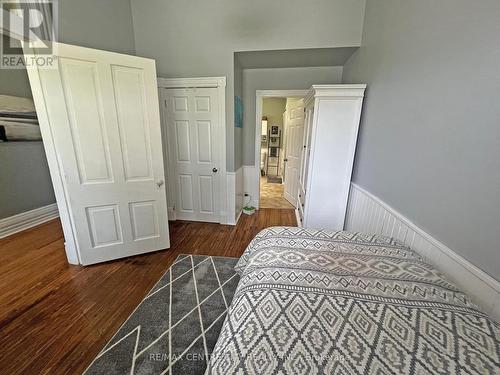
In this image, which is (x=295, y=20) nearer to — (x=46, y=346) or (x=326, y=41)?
(x=326, y=41)

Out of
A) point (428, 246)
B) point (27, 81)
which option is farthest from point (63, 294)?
point (27, 81)

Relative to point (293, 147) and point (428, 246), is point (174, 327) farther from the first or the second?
point (293, 147)

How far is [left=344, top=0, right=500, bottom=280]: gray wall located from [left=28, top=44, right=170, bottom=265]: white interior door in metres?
2.24

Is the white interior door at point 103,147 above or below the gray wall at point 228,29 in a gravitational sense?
below

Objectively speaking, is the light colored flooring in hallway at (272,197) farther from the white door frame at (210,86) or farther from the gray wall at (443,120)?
the gray wall at (443,120)

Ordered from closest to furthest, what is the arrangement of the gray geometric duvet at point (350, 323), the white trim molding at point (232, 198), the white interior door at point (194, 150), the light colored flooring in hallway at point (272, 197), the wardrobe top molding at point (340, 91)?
the gray geometric duvet at point (350, 323)
the wardrobe top molding at point (340, 91)
the white interior door at point (194, 150)
the white trim molding at point (232, 198)
the light colored flooring in hallway at point (272, 197)

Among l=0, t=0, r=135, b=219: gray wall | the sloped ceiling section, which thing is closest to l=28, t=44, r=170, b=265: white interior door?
l=0, t=0, r=135, b=219: gray wall

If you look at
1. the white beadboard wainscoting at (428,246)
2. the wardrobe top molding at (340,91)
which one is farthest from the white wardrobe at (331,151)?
the white beadboard wainscoting at (428,246)

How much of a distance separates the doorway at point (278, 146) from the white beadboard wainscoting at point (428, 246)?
1.85 meters

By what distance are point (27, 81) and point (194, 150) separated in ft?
8.51

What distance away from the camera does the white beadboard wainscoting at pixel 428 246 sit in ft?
2.98

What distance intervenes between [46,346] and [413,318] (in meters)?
2.18

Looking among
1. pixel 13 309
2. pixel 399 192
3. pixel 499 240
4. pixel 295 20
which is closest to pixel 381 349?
pixel 499 240

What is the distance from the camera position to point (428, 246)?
4.09 feet
